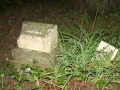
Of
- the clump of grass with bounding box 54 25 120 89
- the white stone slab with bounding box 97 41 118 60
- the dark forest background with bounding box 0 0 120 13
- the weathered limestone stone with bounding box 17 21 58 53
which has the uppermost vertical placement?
the dark forest background with bounding box 0 0 120 13

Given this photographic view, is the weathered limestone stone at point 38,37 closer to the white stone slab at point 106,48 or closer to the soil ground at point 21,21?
the soil ground at point 21,21

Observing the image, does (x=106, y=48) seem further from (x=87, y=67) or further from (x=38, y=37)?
(x=38, y=37)

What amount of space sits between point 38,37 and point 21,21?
2.62 meters

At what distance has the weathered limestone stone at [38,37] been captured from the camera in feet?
11.4

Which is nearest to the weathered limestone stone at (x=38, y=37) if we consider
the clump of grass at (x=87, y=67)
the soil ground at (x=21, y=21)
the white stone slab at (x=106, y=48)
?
the clump of grass at (x=87, y=67)

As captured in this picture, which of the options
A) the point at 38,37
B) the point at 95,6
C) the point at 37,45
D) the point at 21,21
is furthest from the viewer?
the point at 95,6

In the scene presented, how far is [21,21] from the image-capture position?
5914 mm

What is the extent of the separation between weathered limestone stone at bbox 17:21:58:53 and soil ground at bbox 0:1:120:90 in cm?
64

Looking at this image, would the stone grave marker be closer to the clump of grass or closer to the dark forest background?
the clump of grass

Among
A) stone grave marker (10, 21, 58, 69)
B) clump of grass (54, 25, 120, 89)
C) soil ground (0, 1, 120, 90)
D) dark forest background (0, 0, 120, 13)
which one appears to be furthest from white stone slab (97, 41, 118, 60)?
dark forest background (0, 0, 120, 13)

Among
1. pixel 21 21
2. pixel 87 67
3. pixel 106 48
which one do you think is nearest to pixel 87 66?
pixel 87 67

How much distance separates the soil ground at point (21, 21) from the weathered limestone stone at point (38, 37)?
0.64 metres

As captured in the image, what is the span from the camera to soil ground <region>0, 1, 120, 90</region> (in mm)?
3396

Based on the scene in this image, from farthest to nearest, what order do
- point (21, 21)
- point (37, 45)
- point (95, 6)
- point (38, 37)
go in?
point (95, 6) → point (21, 21) → point (37, 45) → point (38, 37)
